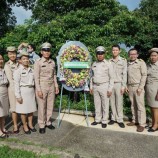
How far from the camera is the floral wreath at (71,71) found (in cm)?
616

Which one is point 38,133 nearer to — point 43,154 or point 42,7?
point 43,154

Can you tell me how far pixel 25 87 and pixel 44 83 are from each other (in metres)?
0.40

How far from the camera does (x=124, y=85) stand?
573 cm

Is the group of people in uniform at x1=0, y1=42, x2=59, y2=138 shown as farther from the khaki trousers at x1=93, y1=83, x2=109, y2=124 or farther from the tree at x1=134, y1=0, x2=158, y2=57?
the tree at x1=134, y1=0, x2=158, y2=57

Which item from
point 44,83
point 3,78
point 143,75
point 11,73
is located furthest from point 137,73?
point 3,78

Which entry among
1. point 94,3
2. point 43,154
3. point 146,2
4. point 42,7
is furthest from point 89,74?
point 146,2

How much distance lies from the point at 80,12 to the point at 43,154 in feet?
19.5

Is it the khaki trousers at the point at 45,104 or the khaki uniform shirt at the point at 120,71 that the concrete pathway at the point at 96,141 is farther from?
the khaki uniform shirt at the point at 120,71

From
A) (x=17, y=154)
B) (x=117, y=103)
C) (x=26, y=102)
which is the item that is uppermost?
(x=26, y=102)

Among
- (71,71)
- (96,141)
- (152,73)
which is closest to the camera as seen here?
(96,141)

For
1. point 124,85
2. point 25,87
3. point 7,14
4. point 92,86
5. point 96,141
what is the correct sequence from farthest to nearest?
1. point 7,14
2. point 92,86
3. point 124,85
4. point 25,87
5. point 96,141

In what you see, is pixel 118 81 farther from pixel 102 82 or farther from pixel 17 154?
pixel 17 154

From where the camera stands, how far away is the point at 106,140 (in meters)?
5.16

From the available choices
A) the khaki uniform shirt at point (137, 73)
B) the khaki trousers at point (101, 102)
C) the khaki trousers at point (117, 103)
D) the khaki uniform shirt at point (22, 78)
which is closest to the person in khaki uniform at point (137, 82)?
the khaki uniform shirt at point (137, 73)
